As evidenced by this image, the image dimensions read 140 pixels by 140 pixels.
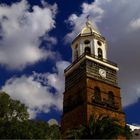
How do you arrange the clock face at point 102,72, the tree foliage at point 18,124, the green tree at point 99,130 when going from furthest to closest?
the clock face at point 102,72
the green tree at point 99,130
the tree foliage at point 18,124

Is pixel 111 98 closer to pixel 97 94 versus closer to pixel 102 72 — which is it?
pixel 97 94

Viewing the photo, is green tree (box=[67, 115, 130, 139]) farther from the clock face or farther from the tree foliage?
the clock face

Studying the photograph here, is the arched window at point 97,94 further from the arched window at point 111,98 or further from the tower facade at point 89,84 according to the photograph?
the arched window at point 111,98

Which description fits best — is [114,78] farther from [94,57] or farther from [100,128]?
[100,128]

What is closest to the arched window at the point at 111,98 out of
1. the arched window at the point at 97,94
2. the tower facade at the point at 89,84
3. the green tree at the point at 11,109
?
the tower facade at the point at 89,84

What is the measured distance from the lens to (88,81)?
159 feet

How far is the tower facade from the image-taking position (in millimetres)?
47312

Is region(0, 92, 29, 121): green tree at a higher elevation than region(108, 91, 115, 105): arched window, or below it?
below

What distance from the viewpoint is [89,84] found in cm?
4844

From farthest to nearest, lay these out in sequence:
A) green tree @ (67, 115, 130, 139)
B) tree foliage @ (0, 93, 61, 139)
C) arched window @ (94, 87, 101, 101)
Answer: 1. arched window @ (94, 87, 101, 101)
2. green tree @ (67, 115, 130, 139)
3. tree foliage @ (0, 93, 61, 139)

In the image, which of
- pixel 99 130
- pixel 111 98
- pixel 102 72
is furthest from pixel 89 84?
pixel 99 130

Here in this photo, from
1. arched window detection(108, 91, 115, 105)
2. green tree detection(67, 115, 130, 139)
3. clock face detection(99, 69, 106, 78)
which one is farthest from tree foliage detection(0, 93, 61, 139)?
clock face detection(99, 69, 106, 78)

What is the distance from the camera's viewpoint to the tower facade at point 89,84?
4731 cm

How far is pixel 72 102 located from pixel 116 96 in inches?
232
